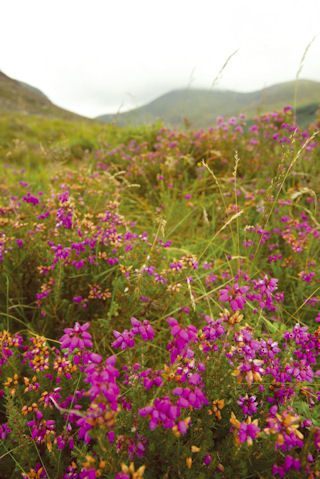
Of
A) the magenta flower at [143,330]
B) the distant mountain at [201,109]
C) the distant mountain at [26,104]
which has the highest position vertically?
the distant mountain at [26,104]

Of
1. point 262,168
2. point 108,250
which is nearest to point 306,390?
point 108,250

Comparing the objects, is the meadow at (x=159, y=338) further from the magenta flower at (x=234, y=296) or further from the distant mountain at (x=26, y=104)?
the distant mountain at (x=26, y=104)

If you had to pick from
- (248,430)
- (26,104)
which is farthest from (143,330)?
(26,104)

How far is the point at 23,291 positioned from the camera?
225 centimetres

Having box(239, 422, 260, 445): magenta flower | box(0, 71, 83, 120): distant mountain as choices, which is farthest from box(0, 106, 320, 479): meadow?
box(0, 71, 83, 120): distant mountain

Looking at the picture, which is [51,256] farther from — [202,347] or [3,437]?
[202,347]

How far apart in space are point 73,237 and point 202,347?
4.43 feet

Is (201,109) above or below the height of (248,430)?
above

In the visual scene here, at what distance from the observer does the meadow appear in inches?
38.2

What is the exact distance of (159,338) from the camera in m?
2.03

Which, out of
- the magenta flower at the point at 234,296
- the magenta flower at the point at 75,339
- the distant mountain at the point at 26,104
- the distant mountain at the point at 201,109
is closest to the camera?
the magenta flower at the point at 75,339

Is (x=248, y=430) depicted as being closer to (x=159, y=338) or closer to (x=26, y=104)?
(x=159, y=338)

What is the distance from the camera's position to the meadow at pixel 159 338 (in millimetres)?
971

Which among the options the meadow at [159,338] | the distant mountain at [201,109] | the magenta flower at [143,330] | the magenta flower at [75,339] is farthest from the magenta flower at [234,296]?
the distant mountain at [201,109]
